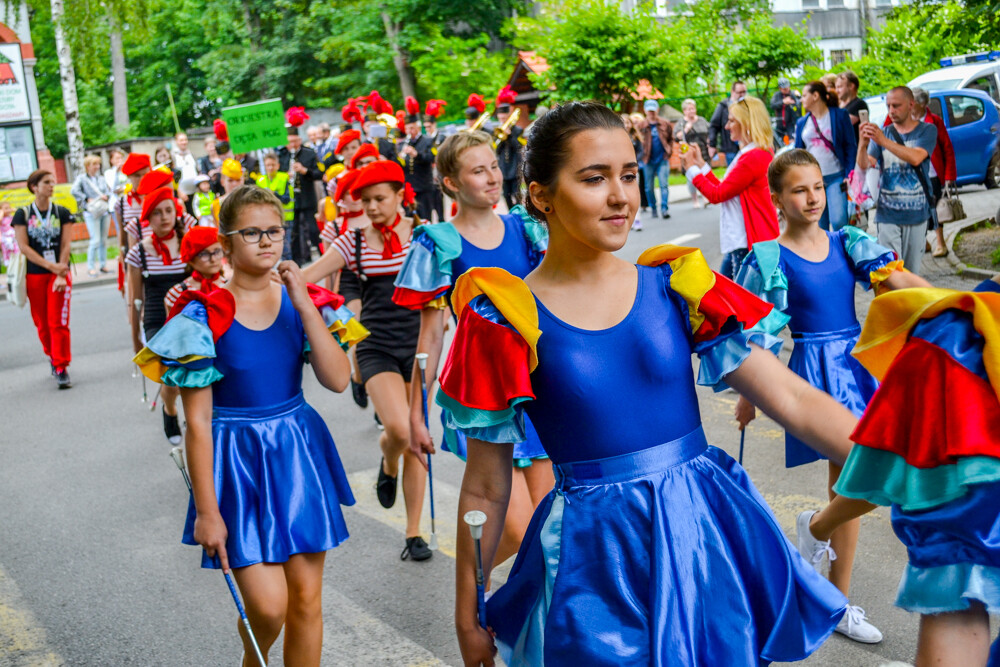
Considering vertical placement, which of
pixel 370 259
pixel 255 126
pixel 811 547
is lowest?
pixel 811 547

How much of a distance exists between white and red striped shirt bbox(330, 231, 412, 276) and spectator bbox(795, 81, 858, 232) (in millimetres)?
5712

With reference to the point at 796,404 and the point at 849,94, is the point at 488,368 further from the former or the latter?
the point at 849,94

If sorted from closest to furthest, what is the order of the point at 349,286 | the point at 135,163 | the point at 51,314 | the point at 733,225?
the point at 349,286, the point at 733,225, the point at 135,163, the point at 51,314

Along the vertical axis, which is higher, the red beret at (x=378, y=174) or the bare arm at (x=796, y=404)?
the red beret at (x=378, y=174)

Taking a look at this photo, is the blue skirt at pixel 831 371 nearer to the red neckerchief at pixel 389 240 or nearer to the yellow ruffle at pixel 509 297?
the yellow ruffle at pixel 509 297

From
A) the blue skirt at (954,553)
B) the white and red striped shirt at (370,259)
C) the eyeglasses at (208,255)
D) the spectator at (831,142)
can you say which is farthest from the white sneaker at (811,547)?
the spectator at (831,142)

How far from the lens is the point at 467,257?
477cm

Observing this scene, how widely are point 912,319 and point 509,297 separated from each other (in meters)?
0.89

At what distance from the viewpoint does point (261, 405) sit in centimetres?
382

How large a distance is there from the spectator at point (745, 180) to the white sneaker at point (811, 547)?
3570 millimetres

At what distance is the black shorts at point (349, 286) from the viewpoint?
7.10 m

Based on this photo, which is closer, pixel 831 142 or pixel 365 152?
pixel 365 152

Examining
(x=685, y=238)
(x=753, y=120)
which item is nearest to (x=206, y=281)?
(x=753, y=120)

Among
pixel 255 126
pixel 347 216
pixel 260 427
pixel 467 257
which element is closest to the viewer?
pixel 260 427
